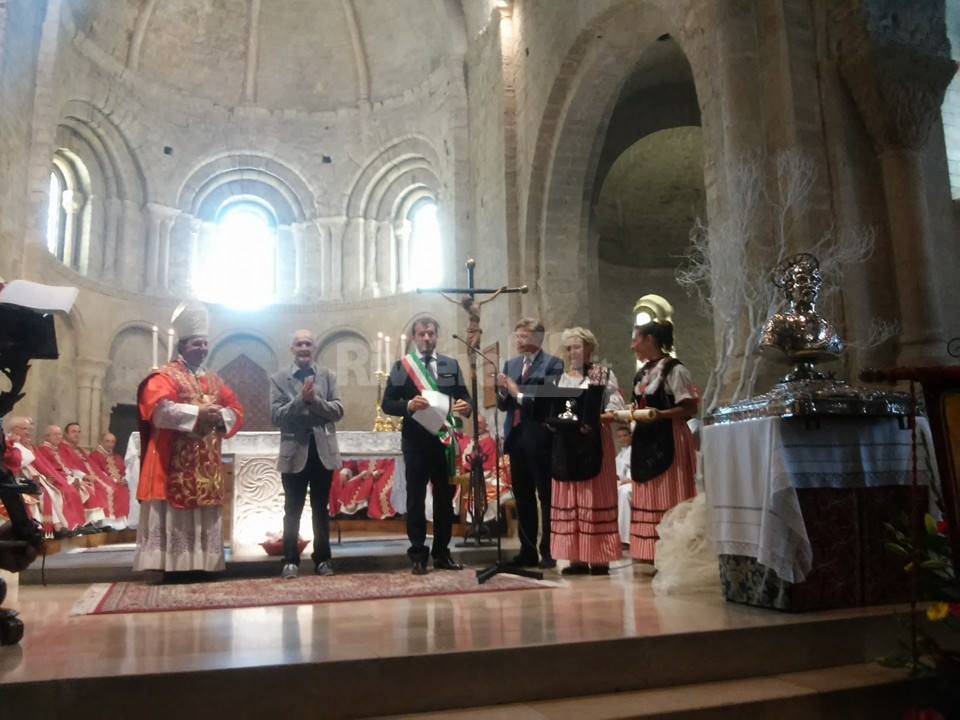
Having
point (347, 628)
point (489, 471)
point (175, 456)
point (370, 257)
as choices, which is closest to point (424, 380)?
point (175, 456)

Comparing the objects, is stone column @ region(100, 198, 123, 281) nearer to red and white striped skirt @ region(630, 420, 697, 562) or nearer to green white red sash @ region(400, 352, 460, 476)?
green white red sash @ region(400, 352, 460, 476)

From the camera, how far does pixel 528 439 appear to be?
17.9 ft

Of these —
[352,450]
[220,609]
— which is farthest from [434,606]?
[352,450]

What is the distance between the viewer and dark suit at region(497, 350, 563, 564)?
17.9 feet

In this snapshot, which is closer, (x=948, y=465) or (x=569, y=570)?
(x=948, y=465)

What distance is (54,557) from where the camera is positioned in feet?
21.6

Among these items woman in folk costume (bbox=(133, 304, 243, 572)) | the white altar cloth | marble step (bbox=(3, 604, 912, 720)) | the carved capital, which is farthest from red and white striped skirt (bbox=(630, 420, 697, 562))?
the carved capital

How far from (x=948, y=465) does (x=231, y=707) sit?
2.53 metres

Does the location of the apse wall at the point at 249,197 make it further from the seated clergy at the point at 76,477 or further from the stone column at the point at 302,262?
the seated clergy at the point at 76,477

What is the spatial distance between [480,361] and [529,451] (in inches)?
360

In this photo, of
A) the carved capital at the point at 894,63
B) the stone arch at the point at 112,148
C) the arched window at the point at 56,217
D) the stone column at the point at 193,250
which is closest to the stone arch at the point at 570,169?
the carved capital at the point at 894,63

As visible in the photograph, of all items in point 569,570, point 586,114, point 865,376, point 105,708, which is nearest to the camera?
point 105,708

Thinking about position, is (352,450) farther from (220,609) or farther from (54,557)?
(220,609)

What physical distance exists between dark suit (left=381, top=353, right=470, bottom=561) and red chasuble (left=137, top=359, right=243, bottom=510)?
3.69 ft
